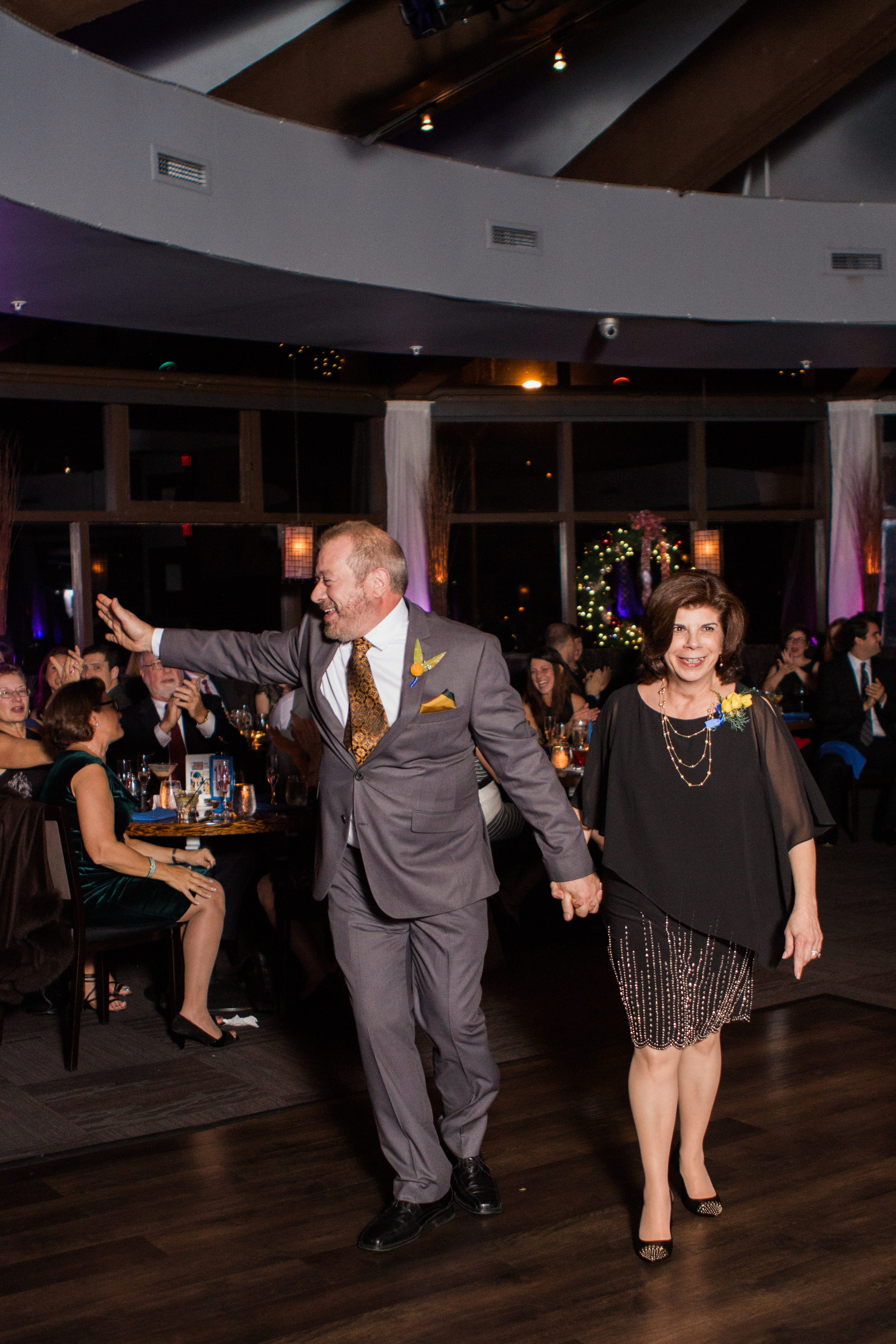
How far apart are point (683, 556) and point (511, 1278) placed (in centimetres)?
894

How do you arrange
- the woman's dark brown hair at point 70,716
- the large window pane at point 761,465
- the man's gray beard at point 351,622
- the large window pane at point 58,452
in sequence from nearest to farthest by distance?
the man's gray beard at point 351,622
the woman's dark brown hair at point 70,716
the large window pane at point 58,452
the large window pane at point 761,465

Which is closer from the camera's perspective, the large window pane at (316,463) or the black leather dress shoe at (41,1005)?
the black leather dress shoe at (41,1005)

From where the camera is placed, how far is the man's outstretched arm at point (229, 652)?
3088 mm

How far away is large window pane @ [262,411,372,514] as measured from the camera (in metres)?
9.92

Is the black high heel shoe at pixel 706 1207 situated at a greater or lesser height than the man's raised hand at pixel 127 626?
lesser

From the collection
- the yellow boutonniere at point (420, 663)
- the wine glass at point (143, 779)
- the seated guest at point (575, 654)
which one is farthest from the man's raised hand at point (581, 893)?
the seated guest at point (575, 654)

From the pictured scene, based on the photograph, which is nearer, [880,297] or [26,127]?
[26,127]

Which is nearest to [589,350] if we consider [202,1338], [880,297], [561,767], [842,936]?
[880,297]

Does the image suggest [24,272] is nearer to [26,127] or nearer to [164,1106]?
[26,127]

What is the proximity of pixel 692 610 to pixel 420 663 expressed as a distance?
0.63 m

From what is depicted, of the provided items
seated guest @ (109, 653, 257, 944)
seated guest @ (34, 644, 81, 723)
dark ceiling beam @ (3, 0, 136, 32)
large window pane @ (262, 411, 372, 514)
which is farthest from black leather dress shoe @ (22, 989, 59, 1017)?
large window pane @ (262, 411, 372, 514)

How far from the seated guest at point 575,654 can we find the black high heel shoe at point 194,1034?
153 inches

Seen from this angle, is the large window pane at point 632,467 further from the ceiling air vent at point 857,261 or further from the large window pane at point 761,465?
the ceiling air vent at point 857,261

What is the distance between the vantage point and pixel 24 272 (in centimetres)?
632
